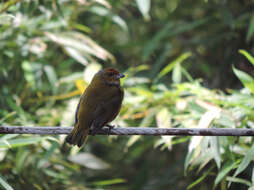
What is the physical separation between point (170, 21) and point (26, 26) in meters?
2.15

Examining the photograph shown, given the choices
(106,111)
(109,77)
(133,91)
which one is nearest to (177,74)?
(133,91)

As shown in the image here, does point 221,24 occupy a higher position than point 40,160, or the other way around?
point 221,24

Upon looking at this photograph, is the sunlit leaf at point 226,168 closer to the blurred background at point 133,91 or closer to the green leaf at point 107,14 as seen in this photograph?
the blurred background at point 133,91

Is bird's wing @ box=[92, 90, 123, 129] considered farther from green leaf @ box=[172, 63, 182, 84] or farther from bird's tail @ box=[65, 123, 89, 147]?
green leaf @ box=[172, 63, 182, 84]

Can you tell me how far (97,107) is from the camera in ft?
10.7

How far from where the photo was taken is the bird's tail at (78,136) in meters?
2.99

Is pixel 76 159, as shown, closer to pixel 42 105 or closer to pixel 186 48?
pixel 42 105

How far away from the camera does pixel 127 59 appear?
626 centimetres

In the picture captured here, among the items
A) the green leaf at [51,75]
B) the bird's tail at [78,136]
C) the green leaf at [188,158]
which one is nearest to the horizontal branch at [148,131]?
the bird's tail at [78,136]

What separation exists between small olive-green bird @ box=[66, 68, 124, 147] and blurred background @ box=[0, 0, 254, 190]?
0.37 meters

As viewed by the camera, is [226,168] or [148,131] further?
[226,168]

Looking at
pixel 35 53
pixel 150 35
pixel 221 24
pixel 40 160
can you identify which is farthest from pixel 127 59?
pixel 40 160

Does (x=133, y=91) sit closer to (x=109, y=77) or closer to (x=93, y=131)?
(x=109, y=77)

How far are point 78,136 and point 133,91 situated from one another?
5.82ft
